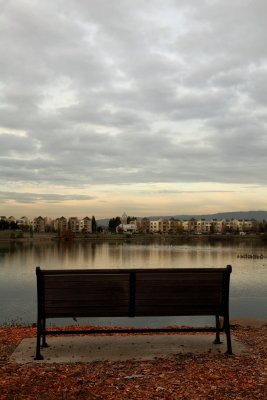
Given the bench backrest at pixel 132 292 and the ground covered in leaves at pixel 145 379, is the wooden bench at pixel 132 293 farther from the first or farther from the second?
the ground covered in leaves at pixel 145 379

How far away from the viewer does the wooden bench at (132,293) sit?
6375 millimetres

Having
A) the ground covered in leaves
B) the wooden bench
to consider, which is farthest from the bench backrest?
the ground covered in leaves

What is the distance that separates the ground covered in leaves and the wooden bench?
0.61m

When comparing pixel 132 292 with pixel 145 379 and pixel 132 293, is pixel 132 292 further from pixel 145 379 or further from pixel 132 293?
pixel 145 379

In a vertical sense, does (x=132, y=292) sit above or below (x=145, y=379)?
above

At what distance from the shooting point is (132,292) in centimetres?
652

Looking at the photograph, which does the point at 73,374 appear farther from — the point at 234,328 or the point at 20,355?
the point at 234,328

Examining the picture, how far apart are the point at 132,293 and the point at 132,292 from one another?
14mm

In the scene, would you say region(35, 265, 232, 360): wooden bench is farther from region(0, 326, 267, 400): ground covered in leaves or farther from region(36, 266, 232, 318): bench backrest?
region(0, 326, 267, 400): ground covered in leaves

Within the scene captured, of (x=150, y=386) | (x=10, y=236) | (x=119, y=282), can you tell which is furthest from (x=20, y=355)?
(x=10, y=236)

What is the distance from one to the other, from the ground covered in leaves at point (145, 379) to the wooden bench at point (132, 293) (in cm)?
61

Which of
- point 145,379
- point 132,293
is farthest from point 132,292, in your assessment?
point 145,379

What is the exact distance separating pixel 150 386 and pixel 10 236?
143 meters

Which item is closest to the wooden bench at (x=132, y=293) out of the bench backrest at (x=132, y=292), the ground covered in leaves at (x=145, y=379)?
the bench backrest at (x=132, y=292)
